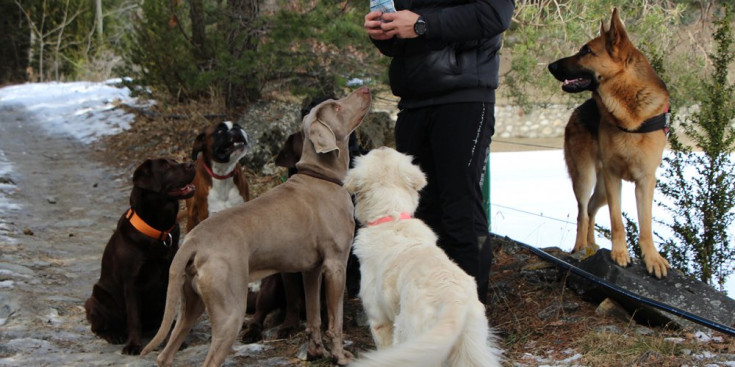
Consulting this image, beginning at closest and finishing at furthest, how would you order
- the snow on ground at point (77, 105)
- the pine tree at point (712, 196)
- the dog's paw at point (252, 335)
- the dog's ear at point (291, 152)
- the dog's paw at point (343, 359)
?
the dog's paw at point (343, 359) < the dog's paw at point (252, 335) < the dog's ear at point (291, 152) < the pine tree at point (712, 196) < the snow on ground at point (77, 105)

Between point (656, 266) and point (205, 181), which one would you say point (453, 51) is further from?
point (205, 181)

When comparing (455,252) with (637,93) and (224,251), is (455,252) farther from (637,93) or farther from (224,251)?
(637,93)

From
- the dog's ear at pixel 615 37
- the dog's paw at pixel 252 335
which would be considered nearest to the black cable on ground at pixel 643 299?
the dog's ear at pixel 615 37

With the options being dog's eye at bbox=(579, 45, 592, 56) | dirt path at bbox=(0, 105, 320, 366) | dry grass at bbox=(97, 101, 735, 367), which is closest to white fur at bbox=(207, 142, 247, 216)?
dirt path at bbox=(0, 105, 320, 366)

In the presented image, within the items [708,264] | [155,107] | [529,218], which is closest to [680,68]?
[529,218]

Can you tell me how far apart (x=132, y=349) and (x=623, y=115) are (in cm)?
397

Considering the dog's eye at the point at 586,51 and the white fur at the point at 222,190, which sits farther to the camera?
the white fur at the point at 222,190

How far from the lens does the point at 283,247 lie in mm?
4238

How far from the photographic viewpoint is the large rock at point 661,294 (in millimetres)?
4680

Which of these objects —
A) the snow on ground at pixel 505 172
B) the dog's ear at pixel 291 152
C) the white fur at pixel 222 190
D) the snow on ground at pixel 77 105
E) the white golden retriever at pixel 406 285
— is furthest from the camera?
the snow on ground at pixel 77 105

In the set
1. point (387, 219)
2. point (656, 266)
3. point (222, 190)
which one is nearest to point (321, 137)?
point (387, 219)

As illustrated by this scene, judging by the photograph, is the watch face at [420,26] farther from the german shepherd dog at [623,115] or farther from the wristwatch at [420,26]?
the german shepherd dog at [623,115]

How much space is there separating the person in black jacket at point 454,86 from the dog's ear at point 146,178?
1.88m

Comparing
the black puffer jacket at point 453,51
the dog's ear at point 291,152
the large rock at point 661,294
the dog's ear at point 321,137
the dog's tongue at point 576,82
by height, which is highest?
the black puffer jacket at point 453,51
